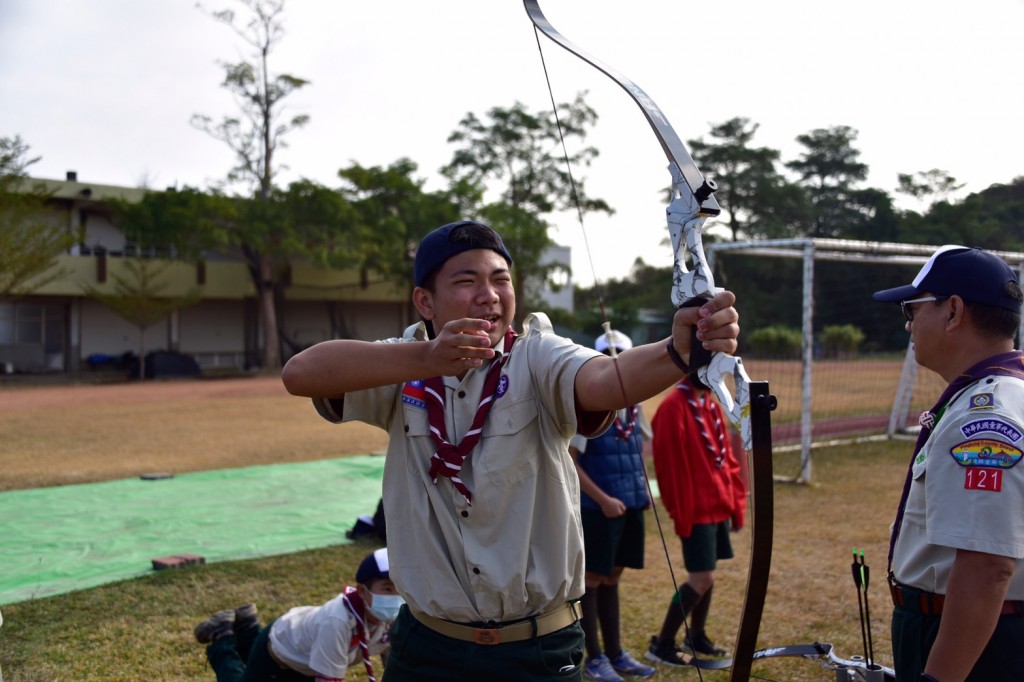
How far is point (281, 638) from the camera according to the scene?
393 centimetres

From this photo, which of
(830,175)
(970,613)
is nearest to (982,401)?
(970,613)

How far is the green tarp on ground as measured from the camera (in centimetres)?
625

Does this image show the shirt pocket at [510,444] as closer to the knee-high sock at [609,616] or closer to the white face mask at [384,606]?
the white face mask at [384,606]

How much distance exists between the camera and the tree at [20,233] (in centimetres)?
2433

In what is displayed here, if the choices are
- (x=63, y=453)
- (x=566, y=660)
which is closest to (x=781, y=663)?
(x=566, y=660)

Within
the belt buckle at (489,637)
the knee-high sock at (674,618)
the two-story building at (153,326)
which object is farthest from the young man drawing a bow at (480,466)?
the two-story building at (153,326)

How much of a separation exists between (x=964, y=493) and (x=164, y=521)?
7.08 meters

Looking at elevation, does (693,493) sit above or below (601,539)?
above

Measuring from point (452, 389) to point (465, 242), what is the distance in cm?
41

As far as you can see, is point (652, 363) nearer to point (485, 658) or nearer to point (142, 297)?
point (485, 658)

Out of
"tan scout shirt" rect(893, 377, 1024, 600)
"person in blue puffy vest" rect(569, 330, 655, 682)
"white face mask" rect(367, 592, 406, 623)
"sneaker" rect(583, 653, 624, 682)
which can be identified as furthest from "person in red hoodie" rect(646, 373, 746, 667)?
"tan scout shirt" rect(893, 377, 1024, 600)

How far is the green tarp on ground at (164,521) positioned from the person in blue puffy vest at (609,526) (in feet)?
10.1

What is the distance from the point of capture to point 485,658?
2.17m

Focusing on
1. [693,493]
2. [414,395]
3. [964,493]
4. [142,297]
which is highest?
[142,297]
